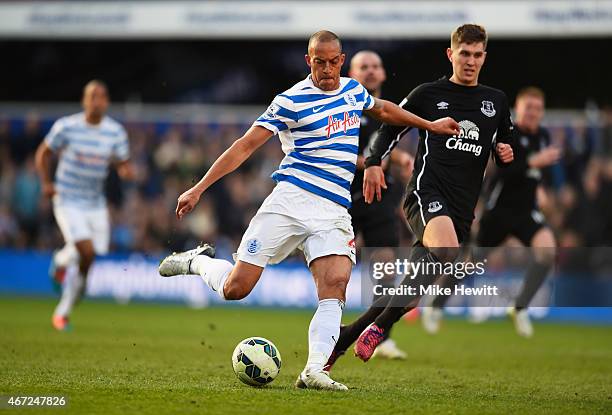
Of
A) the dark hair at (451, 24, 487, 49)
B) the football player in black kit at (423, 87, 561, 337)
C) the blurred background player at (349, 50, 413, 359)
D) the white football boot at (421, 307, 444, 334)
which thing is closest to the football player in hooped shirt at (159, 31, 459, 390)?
the dark hair at (451, 24, 487, 49)

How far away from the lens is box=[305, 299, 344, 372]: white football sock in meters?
7.04

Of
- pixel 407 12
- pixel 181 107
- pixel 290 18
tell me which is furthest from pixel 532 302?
pixel 181 107

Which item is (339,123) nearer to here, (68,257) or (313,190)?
(313,190)

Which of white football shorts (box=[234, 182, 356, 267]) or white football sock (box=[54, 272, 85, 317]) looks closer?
white football shorts (box=[234, 182, 356, 267])

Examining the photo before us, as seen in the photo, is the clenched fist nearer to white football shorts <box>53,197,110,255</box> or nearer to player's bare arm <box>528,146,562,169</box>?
white football shorts <box>53,197,110,255</box>

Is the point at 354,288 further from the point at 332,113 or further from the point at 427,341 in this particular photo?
the point at 332,113

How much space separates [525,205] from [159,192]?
29.8ft

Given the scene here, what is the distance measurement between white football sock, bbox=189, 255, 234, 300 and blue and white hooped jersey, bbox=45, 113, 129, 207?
5.42 metres

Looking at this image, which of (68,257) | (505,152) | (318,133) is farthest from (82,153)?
(505,152)

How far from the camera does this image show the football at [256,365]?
7.22 m

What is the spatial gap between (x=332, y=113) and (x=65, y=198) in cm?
666

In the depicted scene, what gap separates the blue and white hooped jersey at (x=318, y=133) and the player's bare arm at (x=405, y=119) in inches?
8.7

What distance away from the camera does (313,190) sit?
23.8 ft

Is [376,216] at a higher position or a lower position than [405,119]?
lower
